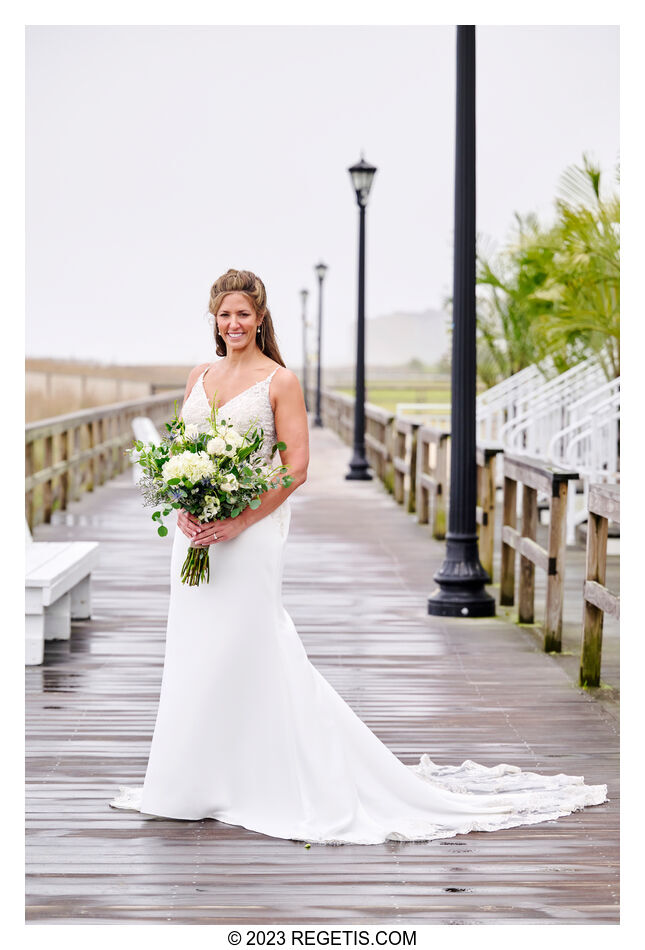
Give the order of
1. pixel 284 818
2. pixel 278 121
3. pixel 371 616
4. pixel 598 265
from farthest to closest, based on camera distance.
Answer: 1. pixel 278 121
2. pixel 598 265
3. pixel 371 616
4. pixel 284 818

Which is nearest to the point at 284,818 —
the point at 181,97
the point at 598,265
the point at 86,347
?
the point at 598,265

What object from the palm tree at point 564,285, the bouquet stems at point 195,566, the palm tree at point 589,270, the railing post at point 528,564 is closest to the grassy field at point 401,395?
the palm tree at point 564,285

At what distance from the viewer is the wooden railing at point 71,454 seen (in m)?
12.8

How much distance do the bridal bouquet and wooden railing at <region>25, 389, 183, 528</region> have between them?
23.2 ft

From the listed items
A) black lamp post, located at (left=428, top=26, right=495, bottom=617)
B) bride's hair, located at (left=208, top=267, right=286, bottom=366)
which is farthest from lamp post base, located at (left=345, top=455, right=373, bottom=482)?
bride's hair, located at (left=208, top=267, right=286, bottom=366)

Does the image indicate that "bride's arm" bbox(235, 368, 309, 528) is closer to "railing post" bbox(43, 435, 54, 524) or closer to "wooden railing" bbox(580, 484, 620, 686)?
"wooden railing" bbox(580, 484, 620, 686)

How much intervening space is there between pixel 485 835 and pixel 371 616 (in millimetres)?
3940

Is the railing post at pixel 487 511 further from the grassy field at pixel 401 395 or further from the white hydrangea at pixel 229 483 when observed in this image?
the grassy field at pixel 401 395

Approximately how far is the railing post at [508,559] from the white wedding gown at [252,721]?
4.22 metres

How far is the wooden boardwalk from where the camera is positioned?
3766mm

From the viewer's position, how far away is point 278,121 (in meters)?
41.4

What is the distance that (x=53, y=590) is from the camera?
6816 mm
